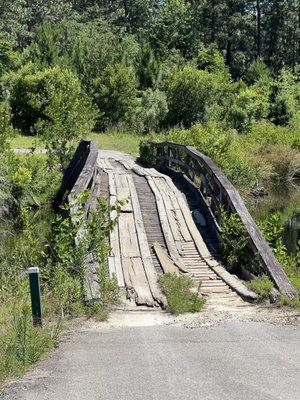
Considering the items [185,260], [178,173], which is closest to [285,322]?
[185,260]

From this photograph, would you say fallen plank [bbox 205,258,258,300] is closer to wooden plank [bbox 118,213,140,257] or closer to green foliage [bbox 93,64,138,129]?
wooden plank [bbox 118,213,140,257]

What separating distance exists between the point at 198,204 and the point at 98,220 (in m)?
6.43

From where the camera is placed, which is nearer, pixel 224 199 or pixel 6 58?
pixel 224 199

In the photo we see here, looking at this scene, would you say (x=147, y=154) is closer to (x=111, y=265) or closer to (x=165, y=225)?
(x=165, y=225)

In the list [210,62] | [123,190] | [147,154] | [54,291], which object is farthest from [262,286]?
[210,62]

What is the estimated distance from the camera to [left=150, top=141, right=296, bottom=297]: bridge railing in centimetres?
Answer: 873

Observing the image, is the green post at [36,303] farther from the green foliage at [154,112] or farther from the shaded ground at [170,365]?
the green foliage at [154,112]

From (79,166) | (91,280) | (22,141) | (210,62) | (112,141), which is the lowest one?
(112,141)

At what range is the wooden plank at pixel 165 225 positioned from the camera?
11148 millimetres

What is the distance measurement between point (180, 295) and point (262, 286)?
4.08 ft

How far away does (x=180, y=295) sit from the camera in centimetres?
832

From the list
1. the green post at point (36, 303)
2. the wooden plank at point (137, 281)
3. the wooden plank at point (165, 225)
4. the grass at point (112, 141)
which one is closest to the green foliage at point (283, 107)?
the grass at point (112, 141)

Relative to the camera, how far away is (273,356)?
5738 mm

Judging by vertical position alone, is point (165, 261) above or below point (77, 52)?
below
